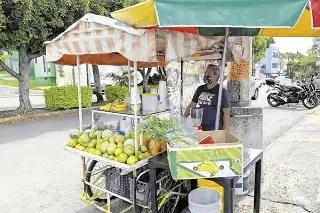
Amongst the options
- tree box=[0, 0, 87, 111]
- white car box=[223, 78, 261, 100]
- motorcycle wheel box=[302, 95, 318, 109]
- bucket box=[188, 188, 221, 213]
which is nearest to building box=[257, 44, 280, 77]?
white car box=[223, 78, 261, 100]

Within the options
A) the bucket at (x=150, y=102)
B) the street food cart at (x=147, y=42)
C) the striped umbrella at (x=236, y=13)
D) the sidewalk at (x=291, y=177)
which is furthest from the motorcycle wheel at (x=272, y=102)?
the striped umbrella at (x=236, y=13)

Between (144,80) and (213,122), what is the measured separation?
1149 centimetres

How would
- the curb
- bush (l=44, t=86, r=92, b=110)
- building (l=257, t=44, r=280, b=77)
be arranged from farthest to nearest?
building (l=257, t=44, r=280, b=77) → bush (l=44, t=86, r=92, b=110) → the curb

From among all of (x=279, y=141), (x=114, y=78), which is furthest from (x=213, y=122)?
(x=114, y=78)

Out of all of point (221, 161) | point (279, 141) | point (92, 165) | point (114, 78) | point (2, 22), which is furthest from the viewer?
point (114, 78)

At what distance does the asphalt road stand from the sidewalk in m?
0.85

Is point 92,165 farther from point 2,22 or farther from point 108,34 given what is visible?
point 2,22

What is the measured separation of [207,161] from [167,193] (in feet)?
3.11

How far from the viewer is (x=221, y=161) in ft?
7.82

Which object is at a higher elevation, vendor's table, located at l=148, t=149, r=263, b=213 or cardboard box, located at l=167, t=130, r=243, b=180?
cardboard box, located at l=167, t=130, r=243, b=180

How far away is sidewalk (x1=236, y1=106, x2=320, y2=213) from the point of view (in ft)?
11.9

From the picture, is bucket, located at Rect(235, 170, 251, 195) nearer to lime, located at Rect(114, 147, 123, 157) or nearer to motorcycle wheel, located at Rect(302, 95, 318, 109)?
lime, located at Rect(114, 147, 123, 157)

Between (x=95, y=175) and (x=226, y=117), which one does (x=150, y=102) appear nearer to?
(x=226, y=117)

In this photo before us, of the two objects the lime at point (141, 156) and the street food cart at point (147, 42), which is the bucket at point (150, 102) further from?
the lime at point (141, 156)
